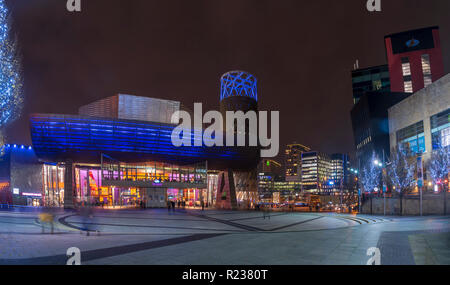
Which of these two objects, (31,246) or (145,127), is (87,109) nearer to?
(145,127)

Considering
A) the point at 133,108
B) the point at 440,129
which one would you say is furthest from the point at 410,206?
the point at 133,108

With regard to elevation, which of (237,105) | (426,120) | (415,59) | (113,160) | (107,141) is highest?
(415,59)

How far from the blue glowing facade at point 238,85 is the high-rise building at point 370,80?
60.0 meters

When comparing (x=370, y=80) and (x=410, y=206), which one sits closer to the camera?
(x=410, y=206)

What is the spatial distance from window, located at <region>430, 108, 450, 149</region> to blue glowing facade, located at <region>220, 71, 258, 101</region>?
5401 centimetres

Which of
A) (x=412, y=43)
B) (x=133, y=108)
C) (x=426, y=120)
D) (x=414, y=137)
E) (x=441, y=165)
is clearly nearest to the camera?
(x=441, y=165)

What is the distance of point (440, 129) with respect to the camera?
56.8 metres

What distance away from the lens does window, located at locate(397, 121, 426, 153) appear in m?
63.5

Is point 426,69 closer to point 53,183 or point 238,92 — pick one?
point 238,92

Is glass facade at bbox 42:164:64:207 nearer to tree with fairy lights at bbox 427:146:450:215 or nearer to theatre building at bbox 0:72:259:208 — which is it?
theatre building at bbox 0:72:259:208

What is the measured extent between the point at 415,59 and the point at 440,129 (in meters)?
58.9
